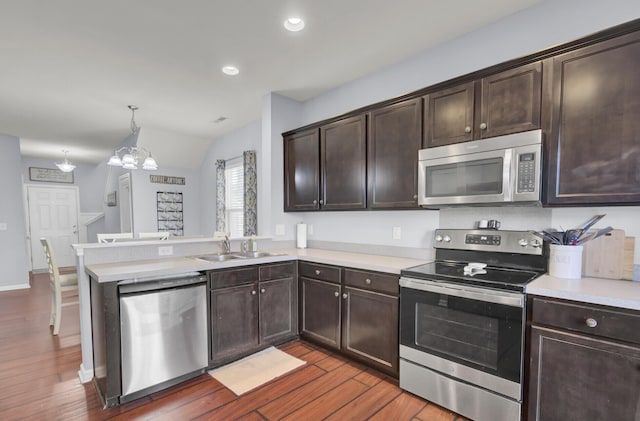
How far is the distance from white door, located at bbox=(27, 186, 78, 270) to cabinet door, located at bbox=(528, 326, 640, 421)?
8.74 m

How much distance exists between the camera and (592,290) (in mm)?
1519

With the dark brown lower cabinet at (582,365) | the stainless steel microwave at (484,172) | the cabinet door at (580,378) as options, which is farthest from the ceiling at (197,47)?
the cabinet door at (580,378)

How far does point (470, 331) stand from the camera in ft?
6.03

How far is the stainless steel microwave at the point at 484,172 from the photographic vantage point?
1.84 metres

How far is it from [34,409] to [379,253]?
2.85m

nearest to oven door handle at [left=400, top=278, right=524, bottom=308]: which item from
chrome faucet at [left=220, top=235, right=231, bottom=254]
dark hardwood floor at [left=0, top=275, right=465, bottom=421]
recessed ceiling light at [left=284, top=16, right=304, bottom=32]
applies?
dark hardwood floor at [left=0, top=275, right=465, bottom=421]

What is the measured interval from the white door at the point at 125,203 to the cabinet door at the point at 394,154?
16.1ft

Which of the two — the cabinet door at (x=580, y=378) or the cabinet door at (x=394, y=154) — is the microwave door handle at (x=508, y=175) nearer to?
the cabinet door at (x=394, y=154)

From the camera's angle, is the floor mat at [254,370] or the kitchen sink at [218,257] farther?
the kitchen sink at [218,257]

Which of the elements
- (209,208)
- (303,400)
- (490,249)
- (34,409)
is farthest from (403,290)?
(209,208)

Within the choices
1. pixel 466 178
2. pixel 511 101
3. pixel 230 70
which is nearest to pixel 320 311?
pixel 466 178

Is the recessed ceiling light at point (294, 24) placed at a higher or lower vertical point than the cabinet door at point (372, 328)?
higher

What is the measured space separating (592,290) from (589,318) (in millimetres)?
161

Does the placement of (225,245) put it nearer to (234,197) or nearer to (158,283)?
(158,283)
